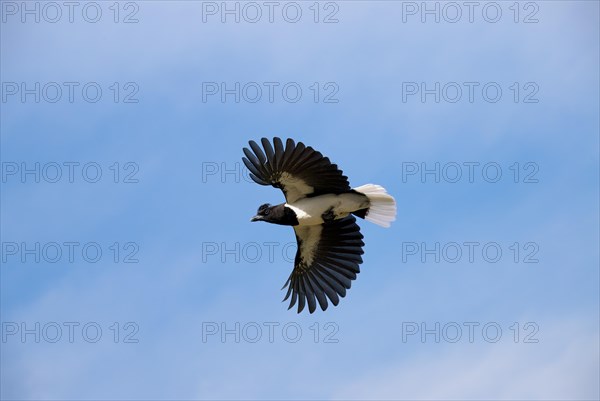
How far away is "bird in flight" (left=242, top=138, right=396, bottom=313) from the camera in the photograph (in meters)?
10.6

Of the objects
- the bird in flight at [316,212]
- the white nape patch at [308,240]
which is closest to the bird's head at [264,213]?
the bird in flight at [316,212]

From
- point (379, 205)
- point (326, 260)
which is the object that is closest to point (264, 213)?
point (326, 260)

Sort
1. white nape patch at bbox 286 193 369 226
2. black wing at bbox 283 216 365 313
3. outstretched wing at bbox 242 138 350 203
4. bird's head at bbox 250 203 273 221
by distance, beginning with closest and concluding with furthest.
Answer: outstretched wing at bbox 242 138 350 203 < white nape patch at bbox 286 193 369 226 < bird's head at bbox 250 203 273 221 < black wing at bbox 283 216 365 313

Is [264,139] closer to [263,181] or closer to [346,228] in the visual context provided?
[263,181]

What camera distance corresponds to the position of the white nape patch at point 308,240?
1157 centimetres

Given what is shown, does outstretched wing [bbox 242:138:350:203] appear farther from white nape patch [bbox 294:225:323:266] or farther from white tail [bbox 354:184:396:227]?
white nape patch [bbox 294:225:323:266]

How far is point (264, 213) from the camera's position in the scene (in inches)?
440

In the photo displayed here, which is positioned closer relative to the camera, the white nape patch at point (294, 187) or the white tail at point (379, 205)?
the white nape patch at point (294, 187)

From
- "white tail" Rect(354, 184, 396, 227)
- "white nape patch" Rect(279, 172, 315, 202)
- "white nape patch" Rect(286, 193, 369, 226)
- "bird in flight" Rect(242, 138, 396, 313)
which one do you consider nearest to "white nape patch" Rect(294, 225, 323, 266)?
"bird in flight" Rect(242, 138, 396, 313)

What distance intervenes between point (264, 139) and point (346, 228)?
5.52ft

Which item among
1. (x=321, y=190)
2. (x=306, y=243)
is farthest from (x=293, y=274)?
(x=321, y=190)

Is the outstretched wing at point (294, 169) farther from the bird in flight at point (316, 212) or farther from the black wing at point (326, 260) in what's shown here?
the black wing at point (326, 260)

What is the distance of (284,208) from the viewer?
36.4ft

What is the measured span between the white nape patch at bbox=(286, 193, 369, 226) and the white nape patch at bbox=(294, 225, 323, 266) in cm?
48
